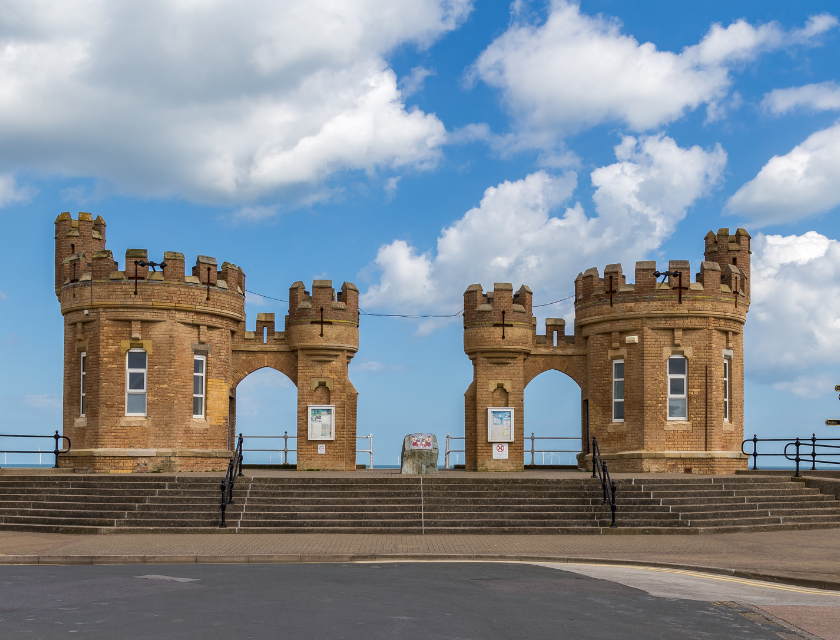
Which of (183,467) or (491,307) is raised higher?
(491,307)

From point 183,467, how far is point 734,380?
15647mm

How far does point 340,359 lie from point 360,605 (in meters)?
18.3

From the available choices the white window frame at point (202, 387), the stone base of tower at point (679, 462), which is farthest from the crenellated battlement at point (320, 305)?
the stone base of tower at point (679, 462)

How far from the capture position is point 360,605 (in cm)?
945

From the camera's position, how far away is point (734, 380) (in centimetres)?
2678

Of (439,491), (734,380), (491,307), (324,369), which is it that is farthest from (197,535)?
(734,380)

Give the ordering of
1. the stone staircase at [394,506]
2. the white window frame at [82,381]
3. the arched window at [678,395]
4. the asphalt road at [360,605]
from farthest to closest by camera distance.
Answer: the arched window at [678,395], the white window frame at [82,381], the stone staircase at [394,506], the asphalt road at [360,605]

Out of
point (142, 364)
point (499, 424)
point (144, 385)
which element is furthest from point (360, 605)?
point (499, 424)

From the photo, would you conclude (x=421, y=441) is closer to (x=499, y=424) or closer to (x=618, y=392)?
(x=499, y=424)

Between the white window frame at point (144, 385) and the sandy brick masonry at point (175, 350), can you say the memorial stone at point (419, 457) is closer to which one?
the sandy brick masonry at point (175, 350)

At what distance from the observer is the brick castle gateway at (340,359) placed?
82.0 ft

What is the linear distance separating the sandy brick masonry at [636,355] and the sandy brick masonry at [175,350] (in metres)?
4.10

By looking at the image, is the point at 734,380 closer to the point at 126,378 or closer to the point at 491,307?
the point at 491,307

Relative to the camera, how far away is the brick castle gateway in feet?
82.0
